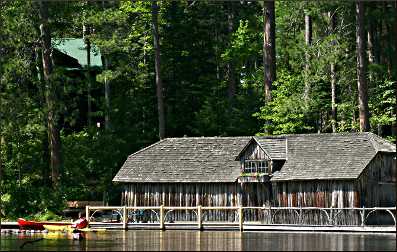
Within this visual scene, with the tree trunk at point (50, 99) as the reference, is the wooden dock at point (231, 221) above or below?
below

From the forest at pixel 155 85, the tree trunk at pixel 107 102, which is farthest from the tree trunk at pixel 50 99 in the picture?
the tree trunk at pixel 107 102

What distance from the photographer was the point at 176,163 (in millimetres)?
71000

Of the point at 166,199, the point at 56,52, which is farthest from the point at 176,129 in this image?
the point at 166,199

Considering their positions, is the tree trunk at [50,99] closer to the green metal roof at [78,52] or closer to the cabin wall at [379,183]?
the green metal roof at [78,52]

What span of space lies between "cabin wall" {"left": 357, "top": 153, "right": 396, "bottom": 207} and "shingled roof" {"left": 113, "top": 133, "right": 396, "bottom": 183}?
72 cm

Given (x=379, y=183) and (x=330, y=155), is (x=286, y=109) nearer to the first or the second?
(x=330, y=155)

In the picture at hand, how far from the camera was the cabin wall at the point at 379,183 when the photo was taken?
64.2 meters

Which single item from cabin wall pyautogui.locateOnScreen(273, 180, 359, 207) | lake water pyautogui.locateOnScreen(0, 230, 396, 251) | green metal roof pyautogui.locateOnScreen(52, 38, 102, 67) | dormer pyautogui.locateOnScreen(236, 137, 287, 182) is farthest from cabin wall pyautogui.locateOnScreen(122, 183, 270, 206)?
green metal roof pyautogui.locateOnScreen(52, 38, 102, 67)

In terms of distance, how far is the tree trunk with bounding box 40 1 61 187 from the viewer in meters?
74.1

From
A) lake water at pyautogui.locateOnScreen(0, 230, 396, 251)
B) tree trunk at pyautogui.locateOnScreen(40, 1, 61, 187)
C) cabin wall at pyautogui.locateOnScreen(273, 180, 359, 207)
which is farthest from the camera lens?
tree trunk at pyautogui.locateOnScreen(40, 1, 61, 187)

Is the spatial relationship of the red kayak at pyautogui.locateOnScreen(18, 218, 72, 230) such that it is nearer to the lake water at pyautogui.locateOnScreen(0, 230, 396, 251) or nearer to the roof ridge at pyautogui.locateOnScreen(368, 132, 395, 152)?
the lake water at pyautogui.locateOnScreen(0, 230, 396, 251)

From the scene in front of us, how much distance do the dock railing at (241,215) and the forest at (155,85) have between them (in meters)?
5.03

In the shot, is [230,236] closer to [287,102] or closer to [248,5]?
[287,102]

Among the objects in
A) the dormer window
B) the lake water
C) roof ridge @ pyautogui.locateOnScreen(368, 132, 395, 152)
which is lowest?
the lake water
